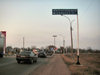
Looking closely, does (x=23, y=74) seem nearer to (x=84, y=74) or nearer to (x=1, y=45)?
(x=84, y=74)

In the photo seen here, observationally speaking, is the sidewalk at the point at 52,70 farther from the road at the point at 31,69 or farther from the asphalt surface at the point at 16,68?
the asphalt surface at the point at 16,68

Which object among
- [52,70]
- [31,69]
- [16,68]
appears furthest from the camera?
[16,68]

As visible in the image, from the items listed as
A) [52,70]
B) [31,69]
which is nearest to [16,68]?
[31,69]

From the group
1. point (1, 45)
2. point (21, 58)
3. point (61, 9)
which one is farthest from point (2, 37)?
point (61, 9)

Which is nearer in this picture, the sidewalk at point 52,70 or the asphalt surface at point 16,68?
the asphalt surface at point 16,68

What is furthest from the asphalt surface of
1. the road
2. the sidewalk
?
the sidewalk

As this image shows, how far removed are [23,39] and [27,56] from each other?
63.6m

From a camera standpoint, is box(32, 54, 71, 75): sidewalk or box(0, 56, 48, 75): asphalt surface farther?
box(32, 54, 71, 75): sidewalk

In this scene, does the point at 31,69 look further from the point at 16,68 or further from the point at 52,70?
the point at 52,70

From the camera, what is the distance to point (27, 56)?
20.1m

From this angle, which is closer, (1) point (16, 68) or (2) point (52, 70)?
(2) point (52, 70)

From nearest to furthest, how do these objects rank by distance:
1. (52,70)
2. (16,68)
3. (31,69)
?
(52,70)
(31,69)
(16,68)

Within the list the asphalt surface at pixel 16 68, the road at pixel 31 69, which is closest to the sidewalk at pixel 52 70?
the road at pixel 31 69

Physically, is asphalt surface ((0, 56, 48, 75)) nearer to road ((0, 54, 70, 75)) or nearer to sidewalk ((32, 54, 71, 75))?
road ((0, 54, 70, 75))
